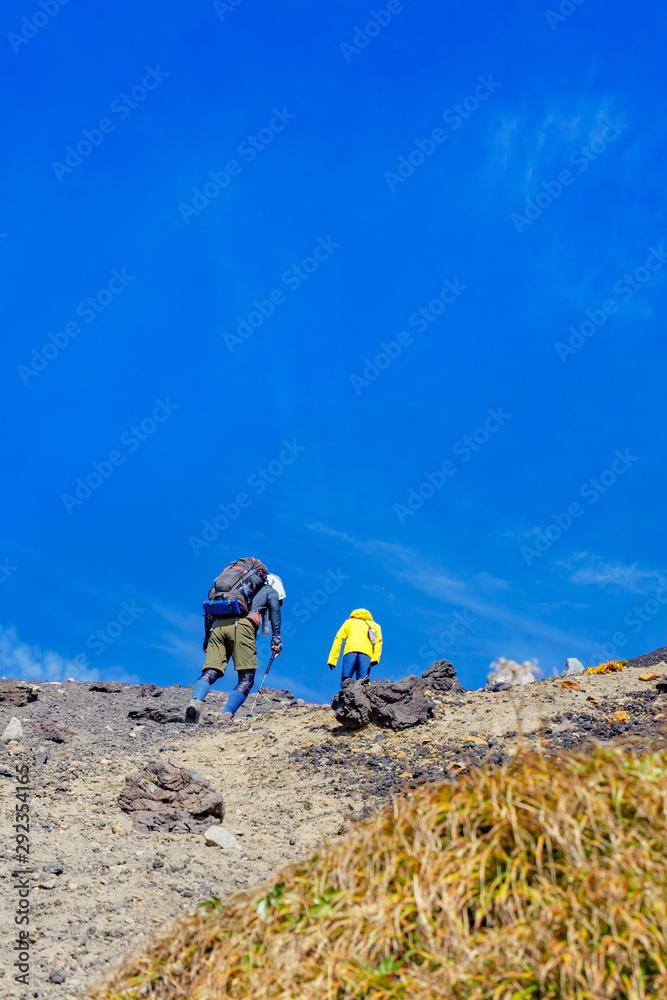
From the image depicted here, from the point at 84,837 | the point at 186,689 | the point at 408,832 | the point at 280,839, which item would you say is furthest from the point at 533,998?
the point at 186,689

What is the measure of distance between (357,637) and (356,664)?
0.52m

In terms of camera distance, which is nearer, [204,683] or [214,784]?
[214,784]

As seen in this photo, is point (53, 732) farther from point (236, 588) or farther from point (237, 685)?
point (236, 588)

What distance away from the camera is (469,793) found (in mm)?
4129

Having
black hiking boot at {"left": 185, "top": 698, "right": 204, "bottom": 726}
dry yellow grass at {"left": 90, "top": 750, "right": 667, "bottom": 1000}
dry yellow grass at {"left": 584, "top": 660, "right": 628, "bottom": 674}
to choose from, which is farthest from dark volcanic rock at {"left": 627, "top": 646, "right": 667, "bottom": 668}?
dry yellow grass at {"left": 90, "top": 750, "right": 667, "bottom": 1000}

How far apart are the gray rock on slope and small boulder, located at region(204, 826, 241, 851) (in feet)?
11.9

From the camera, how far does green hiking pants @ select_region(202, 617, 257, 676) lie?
49.5ft

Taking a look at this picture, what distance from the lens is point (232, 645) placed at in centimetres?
1517

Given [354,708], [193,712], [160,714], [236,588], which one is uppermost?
[236,588]

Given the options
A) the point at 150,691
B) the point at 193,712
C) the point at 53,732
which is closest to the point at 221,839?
the point at 53,732

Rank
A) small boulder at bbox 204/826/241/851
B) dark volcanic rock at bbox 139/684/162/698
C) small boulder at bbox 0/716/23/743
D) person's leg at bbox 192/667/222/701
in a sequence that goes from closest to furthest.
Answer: small boulder at bbox 204/826/241/851
small boulder at bbox 0/716/23/743
person's leg at bbox 192/667/222/701
dark volcanic rock at bbox 139/684/162/698

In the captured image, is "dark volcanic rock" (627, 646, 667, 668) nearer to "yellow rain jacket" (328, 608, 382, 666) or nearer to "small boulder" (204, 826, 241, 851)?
"yellow rain jacket" (328, 608, 382, 666)

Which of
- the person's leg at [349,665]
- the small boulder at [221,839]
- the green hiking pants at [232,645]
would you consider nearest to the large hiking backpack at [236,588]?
the green hiking pants at [232,645]

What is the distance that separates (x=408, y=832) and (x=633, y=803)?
3.79 ft
